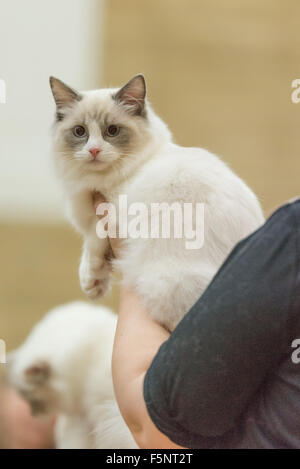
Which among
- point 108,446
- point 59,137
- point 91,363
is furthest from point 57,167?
point 91,363

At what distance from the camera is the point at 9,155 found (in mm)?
2766

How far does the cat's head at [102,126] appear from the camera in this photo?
1.05 metres

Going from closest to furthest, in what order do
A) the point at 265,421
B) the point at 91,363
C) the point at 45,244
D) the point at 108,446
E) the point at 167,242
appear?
the point at 265,421, the point at 167,242, the point at 108,446, the point at 91,363, the point at 45,244

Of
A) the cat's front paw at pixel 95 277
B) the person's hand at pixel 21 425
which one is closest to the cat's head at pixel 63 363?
the person's hand at pixel 21 425

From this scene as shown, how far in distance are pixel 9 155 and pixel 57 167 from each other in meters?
1.72

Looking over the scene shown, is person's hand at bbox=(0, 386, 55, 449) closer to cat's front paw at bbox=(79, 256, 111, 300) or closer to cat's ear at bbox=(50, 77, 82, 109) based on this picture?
cat's front paw at bbox=(79, 256, 111, 300)

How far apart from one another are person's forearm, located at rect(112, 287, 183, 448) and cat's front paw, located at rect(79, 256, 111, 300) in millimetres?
209

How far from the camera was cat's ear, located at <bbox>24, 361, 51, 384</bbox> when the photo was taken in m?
1.66

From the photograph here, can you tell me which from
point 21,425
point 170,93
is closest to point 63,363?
point 21,425

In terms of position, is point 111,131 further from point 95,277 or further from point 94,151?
point 95,277

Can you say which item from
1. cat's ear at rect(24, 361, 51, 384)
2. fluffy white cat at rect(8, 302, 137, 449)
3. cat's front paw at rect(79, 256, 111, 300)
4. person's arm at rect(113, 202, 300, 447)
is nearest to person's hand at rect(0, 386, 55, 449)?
fluffy white cat at rect(8, 302, 137, 449)

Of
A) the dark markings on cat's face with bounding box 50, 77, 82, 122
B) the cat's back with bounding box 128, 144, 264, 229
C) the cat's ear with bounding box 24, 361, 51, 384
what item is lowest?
the cat's ear with bounding box 24, 361, 51, 384

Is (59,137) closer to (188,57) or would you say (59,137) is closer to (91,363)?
(91,363)

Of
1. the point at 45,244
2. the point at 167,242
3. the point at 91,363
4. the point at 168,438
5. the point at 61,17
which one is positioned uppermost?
the point at 61,17
